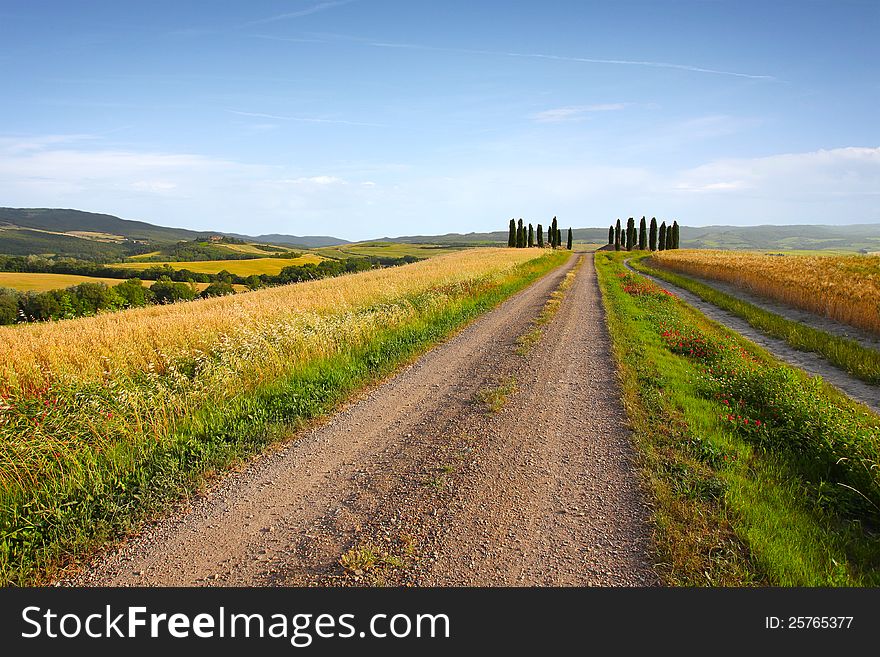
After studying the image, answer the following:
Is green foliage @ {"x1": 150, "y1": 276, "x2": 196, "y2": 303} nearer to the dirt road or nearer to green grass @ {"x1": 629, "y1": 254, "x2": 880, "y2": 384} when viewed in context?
the dirt road

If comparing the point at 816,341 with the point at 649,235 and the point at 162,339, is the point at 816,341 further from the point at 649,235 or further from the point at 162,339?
the point at 649,235

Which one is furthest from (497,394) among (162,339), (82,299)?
(82,299)

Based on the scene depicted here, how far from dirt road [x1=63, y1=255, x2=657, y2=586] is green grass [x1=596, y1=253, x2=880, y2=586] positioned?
15.3 inches

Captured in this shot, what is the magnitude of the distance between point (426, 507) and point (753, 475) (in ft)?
12.9

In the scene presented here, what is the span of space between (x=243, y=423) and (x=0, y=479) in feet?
8.37

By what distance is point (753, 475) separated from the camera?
541cm

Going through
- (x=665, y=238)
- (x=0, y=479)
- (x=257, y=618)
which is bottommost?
(x=257, y=618)

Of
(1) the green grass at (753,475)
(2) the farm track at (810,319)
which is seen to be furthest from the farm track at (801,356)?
→ (1) the green grass at (753,475)

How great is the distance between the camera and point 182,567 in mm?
3887

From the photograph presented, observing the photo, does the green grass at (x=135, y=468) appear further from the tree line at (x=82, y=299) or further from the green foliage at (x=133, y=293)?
the green foliage at (x=133, y=293)

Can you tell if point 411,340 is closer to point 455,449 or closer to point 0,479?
point 455,449

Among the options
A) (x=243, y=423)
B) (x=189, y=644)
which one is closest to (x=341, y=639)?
(x=189, y=644)

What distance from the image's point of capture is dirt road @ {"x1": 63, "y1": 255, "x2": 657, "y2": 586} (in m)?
3.80

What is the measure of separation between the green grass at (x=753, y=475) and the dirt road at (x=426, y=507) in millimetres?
389
